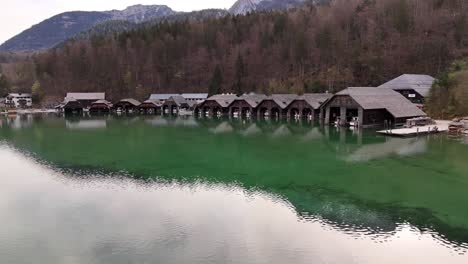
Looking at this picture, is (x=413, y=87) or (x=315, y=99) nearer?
(x=315, y=99)

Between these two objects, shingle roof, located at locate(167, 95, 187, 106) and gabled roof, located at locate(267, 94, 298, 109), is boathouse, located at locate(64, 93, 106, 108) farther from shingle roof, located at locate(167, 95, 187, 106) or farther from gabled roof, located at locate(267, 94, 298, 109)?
gabled roof, located at locate(267, 94, 298, 109)

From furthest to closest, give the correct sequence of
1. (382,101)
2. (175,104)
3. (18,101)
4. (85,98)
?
(18,101)
(85,98)
(175,104)
(382,101)

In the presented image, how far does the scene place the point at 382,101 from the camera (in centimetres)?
3297

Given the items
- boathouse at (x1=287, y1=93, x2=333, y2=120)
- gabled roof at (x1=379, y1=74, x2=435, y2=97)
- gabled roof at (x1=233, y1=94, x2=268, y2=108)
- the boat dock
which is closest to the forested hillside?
gabled roof at (x1=379, y1=74, x2=435, y2=97)

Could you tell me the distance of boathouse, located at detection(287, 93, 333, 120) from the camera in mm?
40375

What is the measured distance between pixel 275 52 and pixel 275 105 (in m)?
26.5

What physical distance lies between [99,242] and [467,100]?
32163 mm

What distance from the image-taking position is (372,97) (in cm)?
3300

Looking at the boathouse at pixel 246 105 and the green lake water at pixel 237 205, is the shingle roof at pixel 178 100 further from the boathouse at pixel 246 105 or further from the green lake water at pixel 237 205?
the green lake water at pixel 237 205

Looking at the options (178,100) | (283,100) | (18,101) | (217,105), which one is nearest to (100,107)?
(178,100)

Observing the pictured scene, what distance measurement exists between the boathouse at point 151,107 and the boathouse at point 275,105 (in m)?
19.4

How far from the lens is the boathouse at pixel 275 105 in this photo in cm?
4412

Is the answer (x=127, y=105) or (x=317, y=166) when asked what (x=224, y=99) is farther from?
(x=317, y=166)

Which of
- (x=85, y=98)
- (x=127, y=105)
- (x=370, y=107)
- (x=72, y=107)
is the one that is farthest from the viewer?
(x=85, y=98)
